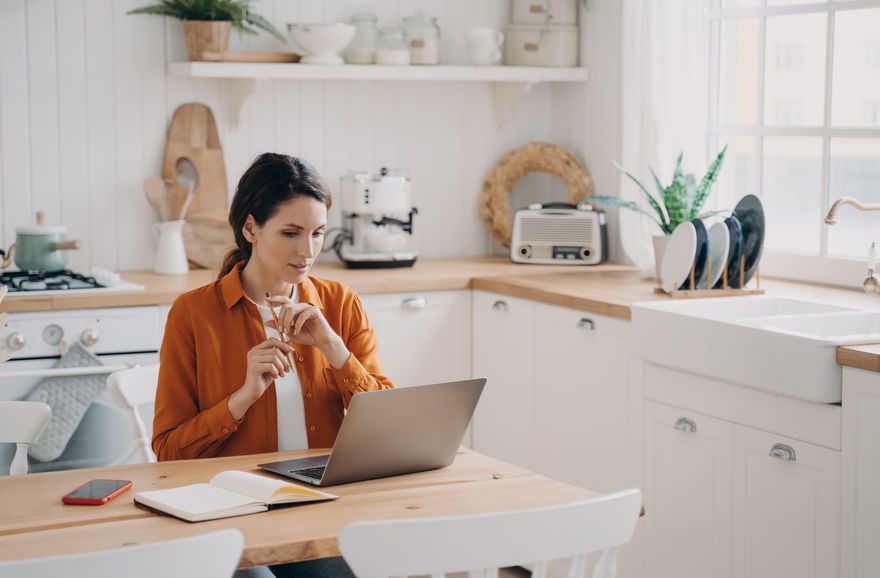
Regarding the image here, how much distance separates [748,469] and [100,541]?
163 cm

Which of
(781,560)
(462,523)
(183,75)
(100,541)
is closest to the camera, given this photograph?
(462,523)

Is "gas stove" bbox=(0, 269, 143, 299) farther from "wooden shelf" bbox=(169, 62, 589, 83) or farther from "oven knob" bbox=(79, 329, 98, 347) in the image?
"wooden shelf" bbox=(169, 62, 589, 83)

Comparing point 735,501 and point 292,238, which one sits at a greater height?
point 292,238

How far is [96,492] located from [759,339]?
1.49 m

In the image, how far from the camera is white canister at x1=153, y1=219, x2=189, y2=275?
151 inches

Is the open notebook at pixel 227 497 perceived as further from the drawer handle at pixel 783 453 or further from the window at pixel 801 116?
the window at pixel 801 116

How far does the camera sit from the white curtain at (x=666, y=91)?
381cm

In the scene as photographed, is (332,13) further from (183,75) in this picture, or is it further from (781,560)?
(781,560)

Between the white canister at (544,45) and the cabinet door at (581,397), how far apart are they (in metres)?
1.18

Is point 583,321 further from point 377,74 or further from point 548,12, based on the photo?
point 548,12

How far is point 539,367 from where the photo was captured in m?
3.60

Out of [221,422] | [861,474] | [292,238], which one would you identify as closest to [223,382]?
[221,422]

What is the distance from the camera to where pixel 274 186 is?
234 cm

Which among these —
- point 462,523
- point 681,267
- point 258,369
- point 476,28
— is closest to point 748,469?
point 681,267
